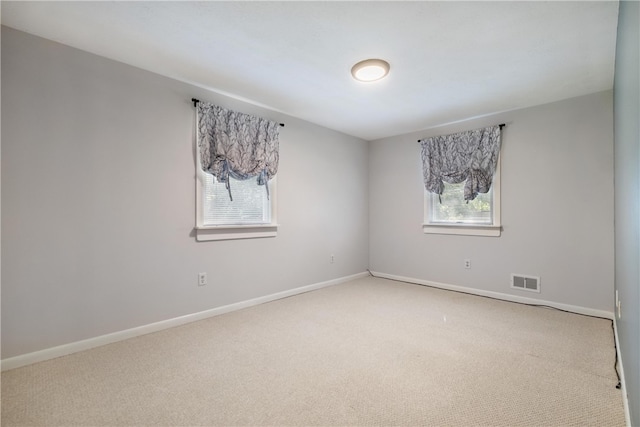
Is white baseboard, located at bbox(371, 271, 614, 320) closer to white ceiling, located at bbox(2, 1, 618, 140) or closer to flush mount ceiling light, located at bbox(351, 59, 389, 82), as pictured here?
white ceiling, located at bbox(2, 1, 618, 140)

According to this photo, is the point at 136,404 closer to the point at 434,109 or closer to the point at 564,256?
the point at 434,109

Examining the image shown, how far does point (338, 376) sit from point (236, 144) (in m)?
2.43

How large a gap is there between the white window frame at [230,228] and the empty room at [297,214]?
3cm

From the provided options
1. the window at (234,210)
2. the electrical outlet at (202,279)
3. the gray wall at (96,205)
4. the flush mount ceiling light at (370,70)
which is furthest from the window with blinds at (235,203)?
the flush mount ceiling light at (370,70)

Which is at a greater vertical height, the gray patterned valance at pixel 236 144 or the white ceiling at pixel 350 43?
the white ceiling at pixel 350 43

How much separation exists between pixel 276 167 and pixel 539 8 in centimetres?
267

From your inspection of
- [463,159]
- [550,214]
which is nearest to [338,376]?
[550,214]

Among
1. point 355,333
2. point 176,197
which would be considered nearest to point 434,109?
point 355,333

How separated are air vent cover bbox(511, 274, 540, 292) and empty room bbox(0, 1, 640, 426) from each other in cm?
3

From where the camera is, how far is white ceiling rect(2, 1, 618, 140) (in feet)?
6.16

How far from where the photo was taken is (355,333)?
8.65 ft

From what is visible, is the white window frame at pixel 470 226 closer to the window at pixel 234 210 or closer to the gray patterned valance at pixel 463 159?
the gray patterned valance at pixel 463 159

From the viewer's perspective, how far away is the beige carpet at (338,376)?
1581 mm

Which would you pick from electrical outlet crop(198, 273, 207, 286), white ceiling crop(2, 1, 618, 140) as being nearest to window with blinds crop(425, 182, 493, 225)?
white ceiling crop(2, 1, 618, 140)
